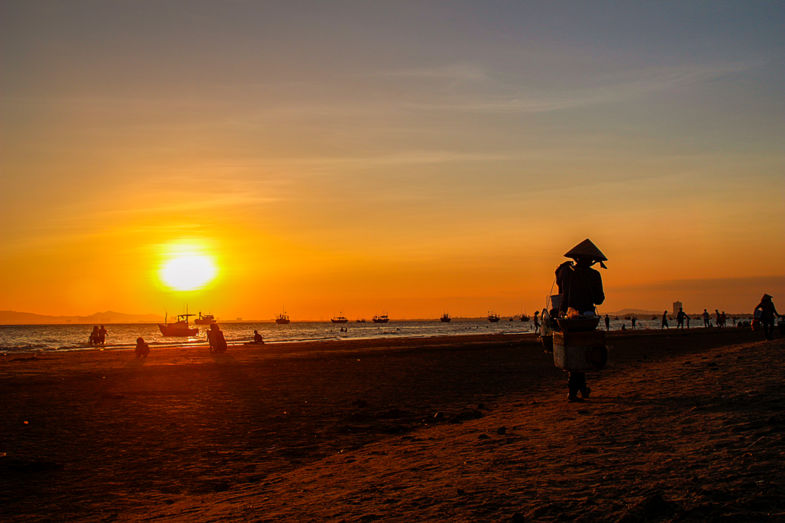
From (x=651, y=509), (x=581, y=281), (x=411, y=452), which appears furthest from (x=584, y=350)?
(x=651, y=509)

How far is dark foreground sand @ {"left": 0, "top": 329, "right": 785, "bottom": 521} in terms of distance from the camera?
6090mm

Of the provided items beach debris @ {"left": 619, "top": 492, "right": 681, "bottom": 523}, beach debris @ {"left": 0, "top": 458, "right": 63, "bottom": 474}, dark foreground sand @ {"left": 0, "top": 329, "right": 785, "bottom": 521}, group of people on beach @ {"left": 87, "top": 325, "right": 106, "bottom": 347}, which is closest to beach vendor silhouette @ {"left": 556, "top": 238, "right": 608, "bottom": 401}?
dark foreground sand @ {"left": 0, "top": 329, "right": 785, "bottom": 521}

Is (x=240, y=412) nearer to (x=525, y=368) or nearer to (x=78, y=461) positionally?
(x=78, y=461)

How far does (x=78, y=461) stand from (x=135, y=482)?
73.6 inches

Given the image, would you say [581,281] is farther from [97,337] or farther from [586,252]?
[97,337]

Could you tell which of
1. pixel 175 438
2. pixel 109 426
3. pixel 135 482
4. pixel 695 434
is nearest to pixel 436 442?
pixel 695 434

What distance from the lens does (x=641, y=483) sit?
6172 mm

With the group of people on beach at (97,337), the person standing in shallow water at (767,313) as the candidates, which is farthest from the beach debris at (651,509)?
the group of people on beach at (97,337)

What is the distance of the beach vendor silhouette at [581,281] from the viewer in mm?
11430

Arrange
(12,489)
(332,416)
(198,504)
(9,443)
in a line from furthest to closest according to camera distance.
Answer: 1. (332,416)
2. (9,443)
3. (12,489)
4. (198,504)

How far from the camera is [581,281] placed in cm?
1146

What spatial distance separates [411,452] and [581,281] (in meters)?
4.36

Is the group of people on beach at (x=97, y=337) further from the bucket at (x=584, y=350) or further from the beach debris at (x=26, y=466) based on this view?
the bucket at (x=584, y=350)

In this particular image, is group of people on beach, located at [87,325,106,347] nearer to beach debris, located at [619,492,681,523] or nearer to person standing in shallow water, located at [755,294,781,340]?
person standing in shallow water, located at [755,294,781,340]
